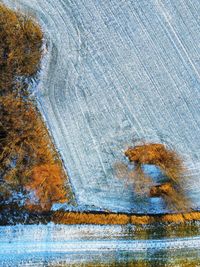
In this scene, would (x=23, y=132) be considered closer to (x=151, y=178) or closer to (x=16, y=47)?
(x=16, y=47)

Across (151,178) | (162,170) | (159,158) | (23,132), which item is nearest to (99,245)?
(151,178)

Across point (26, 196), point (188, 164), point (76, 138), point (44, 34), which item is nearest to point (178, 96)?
point (188, 164)

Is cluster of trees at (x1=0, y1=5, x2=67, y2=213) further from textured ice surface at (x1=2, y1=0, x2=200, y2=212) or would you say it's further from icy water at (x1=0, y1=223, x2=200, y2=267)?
icy water at (x1=0, y1=223, x2=200, y2=267)

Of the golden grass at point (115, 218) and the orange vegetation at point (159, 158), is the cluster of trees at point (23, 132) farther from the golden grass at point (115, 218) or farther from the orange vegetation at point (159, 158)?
the orange vegetation at point (159, 158)

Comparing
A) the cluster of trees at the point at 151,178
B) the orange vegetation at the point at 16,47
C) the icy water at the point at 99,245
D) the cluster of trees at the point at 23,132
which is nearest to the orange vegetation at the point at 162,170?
the cluster of trees at the point at 151,178

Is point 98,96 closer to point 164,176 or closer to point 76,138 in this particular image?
point 76,138
